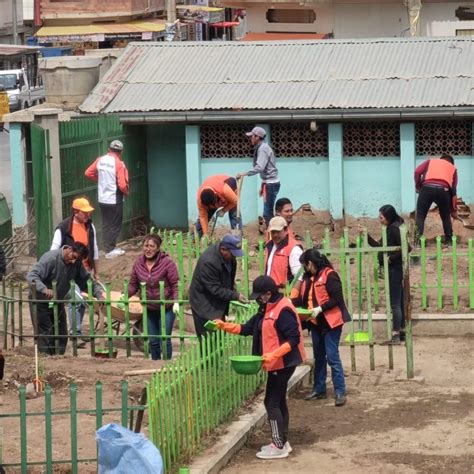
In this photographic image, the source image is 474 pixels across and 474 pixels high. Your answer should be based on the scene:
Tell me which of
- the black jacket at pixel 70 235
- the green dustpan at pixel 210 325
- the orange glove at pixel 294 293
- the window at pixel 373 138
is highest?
the window at pixel 373 138

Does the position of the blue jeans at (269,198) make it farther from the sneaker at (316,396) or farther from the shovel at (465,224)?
the sneaker at (316,396)

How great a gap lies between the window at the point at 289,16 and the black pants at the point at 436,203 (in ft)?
54.3

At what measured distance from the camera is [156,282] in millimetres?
14438

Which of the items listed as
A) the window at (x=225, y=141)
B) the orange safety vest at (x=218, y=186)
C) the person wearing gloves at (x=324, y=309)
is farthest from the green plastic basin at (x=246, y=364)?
the window at (x=225, y=141)

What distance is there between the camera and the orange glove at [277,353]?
37.3ft

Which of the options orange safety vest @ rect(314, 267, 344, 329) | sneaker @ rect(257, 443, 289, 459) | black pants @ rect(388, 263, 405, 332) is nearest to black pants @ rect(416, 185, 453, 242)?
black pants @ rect(388, 263, 405, 332)

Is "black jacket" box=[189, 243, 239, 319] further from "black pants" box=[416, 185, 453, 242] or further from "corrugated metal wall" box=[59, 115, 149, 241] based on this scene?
"black pants" box=[416, 185, 453, 242]

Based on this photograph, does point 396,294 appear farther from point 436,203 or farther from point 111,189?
point 111,189

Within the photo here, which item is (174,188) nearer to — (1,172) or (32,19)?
(1,172)

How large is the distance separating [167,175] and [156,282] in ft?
27.4

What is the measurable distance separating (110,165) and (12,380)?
284 inches

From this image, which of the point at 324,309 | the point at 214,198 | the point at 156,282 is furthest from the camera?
the point at 214,198

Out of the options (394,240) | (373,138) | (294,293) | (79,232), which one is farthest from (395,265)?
(373,138)

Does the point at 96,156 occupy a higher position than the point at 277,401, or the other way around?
the point at 96,156
